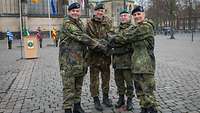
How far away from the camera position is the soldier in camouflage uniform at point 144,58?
22.5 feet

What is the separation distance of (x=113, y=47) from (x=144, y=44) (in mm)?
776

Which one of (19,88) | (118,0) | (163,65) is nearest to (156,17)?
(118,0)

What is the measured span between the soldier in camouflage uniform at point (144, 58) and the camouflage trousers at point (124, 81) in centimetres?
53

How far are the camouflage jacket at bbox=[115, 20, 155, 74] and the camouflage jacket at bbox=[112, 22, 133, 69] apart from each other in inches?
15.4

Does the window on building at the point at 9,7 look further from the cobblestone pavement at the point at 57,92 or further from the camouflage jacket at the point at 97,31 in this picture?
the camouflage jacket at the point at 97,31

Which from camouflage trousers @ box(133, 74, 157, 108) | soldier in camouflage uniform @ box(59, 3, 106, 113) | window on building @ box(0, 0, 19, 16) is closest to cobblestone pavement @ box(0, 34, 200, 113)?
camouflage trousers @ box(133, 74, 157, 108)

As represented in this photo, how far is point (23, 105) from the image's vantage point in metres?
8.39

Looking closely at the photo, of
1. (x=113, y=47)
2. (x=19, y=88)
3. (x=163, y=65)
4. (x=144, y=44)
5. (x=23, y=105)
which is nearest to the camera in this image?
(x=144, y=44)

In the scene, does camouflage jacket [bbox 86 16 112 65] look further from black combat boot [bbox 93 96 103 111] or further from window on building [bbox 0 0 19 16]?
window on building [bbox 0 0 19 16]

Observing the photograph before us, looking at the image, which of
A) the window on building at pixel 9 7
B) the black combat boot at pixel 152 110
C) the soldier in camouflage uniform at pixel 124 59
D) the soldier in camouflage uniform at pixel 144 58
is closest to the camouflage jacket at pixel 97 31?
the soldier in camouflage uniform at pixel 124 59

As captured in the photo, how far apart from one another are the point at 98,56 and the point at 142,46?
1.15 m

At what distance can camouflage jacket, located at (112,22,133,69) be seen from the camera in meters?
7.39

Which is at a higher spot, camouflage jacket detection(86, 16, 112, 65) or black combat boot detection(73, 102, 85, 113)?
camouflage jacket detection(86, 16, 112, 65)

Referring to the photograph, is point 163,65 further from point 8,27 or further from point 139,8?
point 8,27
